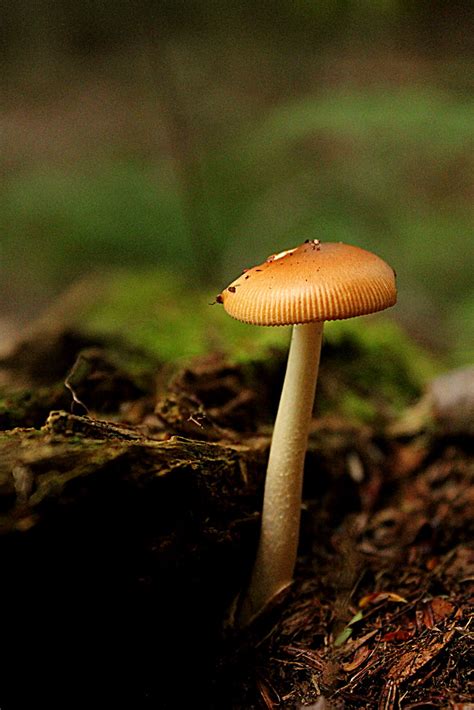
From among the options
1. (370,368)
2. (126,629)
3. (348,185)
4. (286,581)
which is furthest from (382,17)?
(126,629)

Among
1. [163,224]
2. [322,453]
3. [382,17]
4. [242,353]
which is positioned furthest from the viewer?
[163,224]

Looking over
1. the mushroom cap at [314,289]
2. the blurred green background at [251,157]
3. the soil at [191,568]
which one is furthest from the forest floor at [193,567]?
the blurred green background at [251,157]

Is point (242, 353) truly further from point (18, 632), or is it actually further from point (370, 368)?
point (18, 632)

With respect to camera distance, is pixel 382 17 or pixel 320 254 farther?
pixel 382 17

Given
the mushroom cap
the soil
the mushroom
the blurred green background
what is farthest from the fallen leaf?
the blurred green background

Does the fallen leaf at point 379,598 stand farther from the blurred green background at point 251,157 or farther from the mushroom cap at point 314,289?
the blurred green background at point 251,157

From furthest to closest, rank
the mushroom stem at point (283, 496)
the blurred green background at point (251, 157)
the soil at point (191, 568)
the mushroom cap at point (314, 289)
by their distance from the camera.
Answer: the blurred green background at point (251, 157) → the mushroom stem at point (283, 496) → the mushroom cap at point (314, 289) → the soil at point (191, 568)

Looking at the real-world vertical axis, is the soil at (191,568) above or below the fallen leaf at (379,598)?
above

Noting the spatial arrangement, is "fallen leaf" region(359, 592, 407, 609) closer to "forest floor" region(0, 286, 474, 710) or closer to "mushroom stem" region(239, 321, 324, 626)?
"forest floor" region(0, 286, 474, 710)
